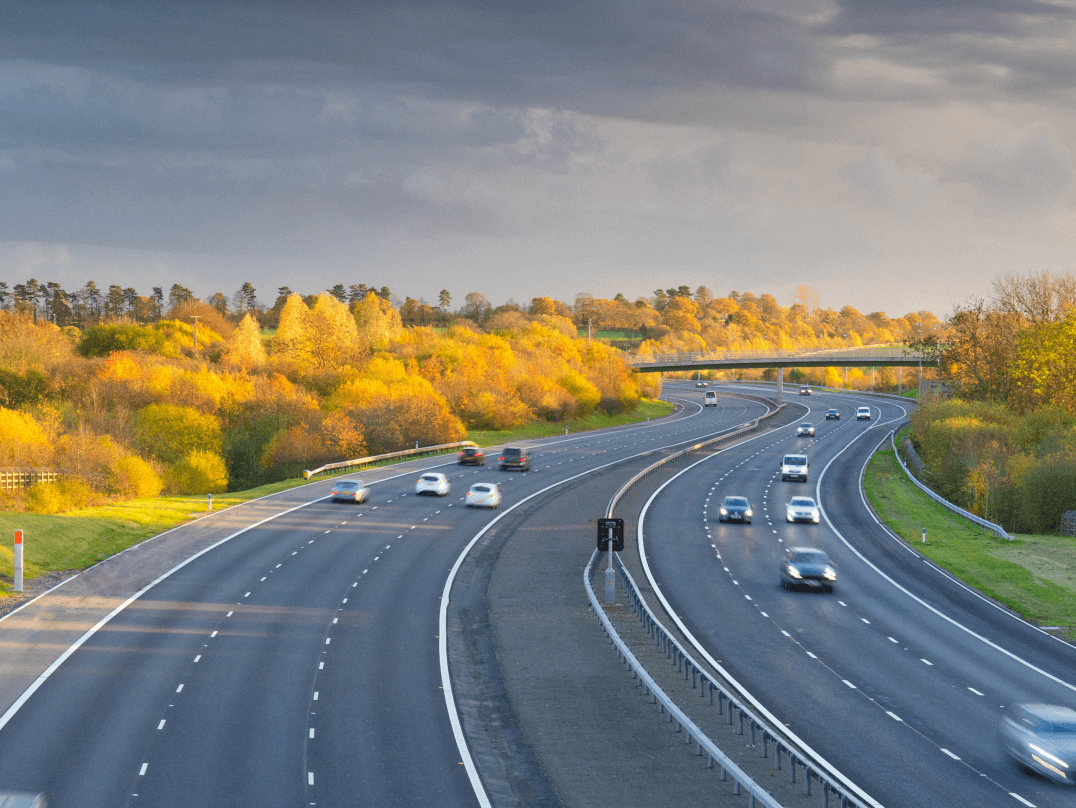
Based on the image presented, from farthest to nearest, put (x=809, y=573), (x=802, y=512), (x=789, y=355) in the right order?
1. (x=789, y=355)
2. (x=802, y=512)
3. (x=809, y=573)

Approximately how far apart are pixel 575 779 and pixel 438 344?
105m

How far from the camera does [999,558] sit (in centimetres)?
4288

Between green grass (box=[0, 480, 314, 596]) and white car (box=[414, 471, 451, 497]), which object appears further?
white car (box=[414, 471, 451, 497])

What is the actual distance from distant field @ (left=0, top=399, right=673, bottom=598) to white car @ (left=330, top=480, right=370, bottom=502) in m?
5.47

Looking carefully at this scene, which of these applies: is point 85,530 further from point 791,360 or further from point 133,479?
point 791,360

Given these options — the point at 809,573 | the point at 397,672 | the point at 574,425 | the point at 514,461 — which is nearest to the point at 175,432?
the point at 514,461

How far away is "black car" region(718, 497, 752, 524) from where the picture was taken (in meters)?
49.2

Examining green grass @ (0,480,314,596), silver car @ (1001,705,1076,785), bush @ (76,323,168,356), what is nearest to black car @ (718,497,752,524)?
green grass @ (0,480,314,596)

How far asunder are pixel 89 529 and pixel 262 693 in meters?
23.1

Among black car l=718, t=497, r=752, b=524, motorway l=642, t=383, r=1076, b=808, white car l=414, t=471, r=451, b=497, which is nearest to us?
motorway l=642, t=383, r=1076, b=808

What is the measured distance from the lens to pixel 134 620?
28.8m

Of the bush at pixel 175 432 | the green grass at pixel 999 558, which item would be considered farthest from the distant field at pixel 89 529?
the green grass at pixel 999 558

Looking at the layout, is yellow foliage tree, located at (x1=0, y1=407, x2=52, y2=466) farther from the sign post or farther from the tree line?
the tree line

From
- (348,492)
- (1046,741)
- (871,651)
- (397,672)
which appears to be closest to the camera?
(1046,741)
